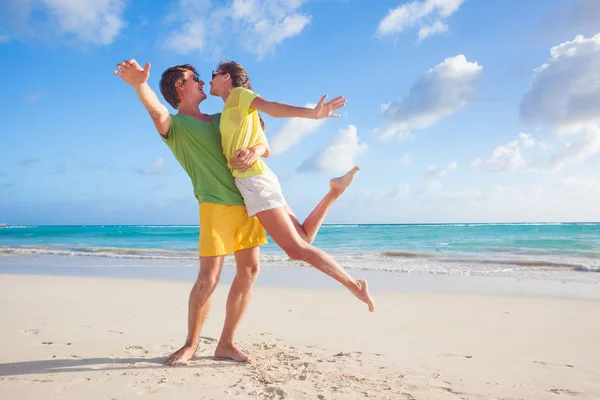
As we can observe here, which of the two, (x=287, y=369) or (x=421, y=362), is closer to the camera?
(x=287, y=369)

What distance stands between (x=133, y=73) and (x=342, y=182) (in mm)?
1590

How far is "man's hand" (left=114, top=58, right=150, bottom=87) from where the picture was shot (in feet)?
8.82

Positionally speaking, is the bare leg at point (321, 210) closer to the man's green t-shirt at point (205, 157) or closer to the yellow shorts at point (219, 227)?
the yellow shorts at point (219, 227)

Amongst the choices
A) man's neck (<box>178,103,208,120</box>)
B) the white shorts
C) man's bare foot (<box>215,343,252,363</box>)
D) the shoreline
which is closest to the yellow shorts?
the white shorts

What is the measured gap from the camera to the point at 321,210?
329 cm

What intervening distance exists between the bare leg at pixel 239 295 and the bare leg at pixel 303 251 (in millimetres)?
427

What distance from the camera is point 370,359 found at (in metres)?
3.44

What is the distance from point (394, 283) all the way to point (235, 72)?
609cm

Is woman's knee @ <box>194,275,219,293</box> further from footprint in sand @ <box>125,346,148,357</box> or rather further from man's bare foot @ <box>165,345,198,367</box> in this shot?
footprint in sand @ <box>125,346,148,357</box>

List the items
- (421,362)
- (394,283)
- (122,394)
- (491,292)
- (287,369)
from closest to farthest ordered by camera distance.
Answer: (122,394) < (287,369) < (421,362) < (491,292) < (394,283)

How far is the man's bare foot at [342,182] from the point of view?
330 cm

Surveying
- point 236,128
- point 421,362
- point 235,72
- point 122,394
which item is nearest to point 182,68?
point 235,72

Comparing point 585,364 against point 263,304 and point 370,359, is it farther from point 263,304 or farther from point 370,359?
point 263,304

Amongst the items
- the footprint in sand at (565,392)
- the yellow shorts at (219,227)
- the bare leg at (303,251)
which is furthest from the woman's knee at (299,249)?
the footprint in sand at (565,392)
